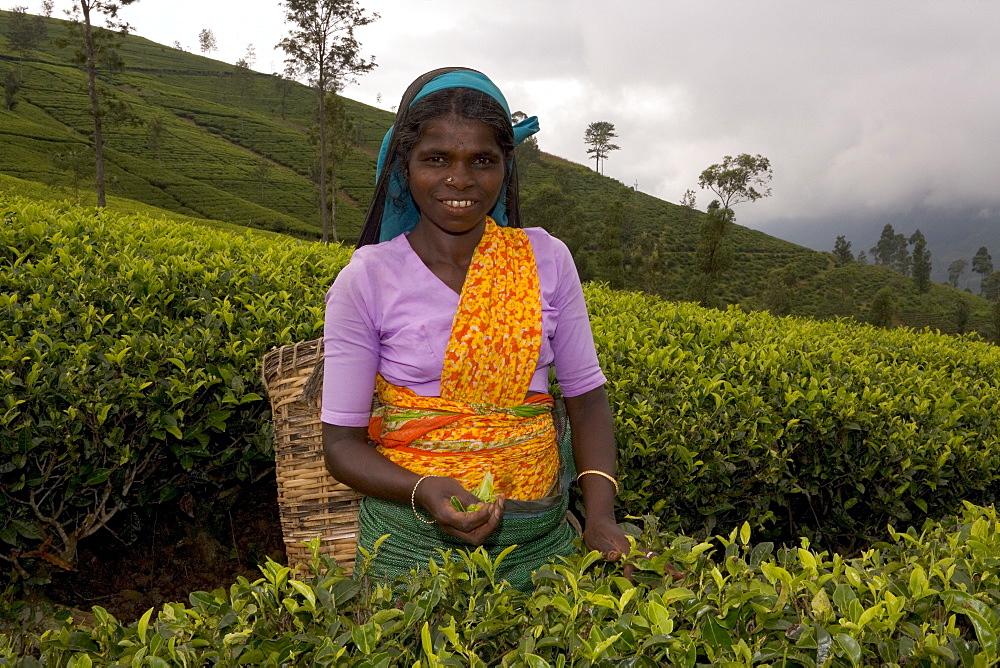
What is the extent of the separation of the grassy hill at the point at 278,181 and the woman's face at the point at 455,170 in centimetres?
3965

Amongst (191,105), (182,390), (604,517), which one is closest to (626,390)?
(604,517)

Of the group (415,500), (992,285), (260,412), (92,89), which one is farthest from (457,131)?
(992,285)

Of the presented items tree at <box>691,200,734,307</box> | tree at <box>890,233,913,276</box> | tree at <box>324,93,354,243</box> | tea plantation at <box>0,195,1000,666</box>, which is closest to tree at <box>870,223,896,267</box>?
tree at <box>890,233,913,276</box>

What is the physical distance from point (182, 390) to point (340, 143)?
45681 millimetres

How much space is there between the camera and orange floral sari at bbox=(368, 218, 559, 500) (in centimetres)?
204

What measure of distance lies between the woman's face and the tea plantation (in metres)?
0.96

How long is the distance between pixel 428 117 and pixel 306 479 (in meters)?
1.24

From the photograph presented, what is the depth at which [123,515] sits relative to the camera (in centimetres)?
349

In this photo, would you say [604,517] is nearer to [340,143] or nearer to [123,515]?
[123,515]

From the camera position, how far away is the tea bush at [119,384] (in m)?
2.93

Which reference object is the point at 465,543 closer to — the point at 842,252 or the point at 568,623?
the point at 568,623

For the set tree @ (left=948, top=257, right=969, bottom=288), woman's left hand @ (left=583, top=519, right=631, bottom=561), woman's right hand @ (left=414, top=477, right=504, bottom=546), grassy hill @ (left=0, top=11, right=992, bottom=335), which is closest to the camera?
woman's right hand @ (left=414, top=477, right=504, bottom=546)

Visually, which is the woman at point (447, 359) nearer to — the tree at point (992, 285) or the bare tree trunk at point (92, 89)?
the bare tree trunk at point (92, 89)

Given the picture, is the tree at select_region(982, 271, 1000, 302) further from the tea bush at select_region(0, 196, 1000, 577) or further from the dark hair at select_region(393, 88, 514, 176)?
the dark hair at select_region(393, 88, 514, 176)
